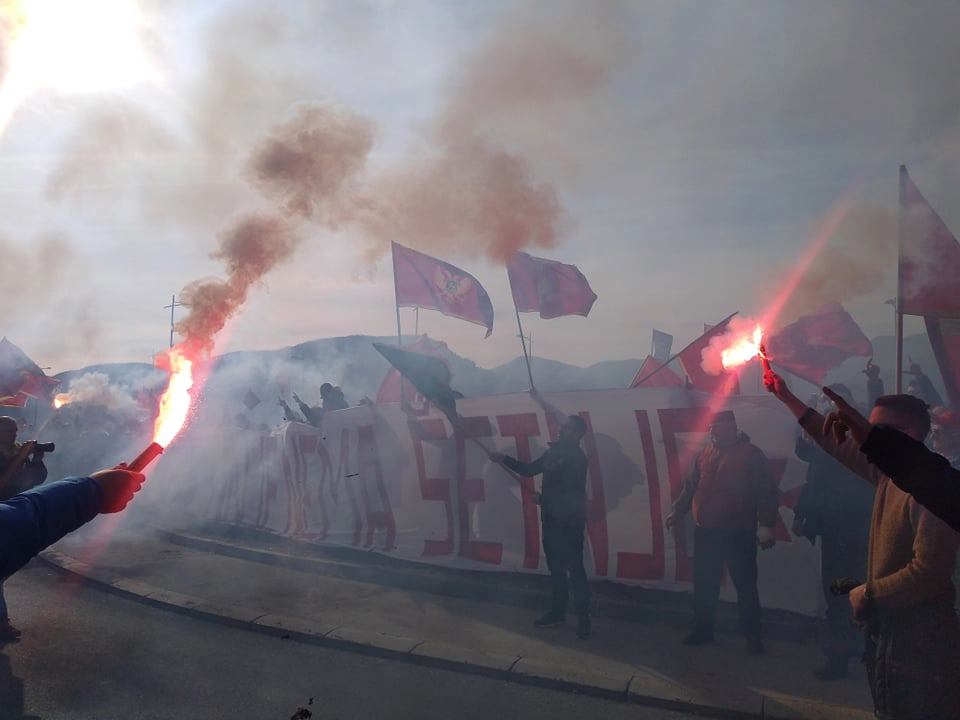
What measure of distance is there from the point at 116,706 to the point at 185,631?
168 cm

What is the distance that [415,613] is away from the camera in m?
6.75

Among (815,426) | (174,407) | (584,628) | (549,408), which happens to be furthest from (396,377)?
(815,426)

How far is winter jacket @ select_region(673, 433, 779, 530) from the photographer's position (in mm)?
5672

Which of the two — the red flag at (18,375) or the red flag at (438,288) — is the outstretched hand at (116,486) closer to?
the red flag at (438,288)

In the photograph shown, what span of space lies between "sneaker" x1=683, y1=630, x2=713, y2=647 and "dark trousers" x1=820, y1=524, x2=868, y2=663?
830 millimetres

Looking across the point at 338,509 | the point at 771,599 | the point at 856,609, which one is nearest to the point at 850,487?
the point at 771,599

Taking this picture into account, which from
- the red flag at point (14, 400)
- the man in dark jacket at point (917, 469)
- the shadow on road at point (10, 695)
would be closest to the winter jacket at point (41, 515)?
the man in dark jacket at point (917, 469)

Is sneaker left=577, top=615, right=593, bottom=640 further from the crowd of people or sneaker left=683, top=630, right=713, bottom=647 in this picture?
sneaker left=683, top=630, right=713, bottom=647

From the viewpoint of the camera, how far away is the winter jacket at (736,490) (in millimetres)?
5672

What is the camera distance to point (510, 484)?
292 inches

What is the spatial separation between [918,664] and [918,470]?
1.23 meters

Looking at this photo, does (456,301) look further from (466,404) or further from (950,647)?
(950,647)

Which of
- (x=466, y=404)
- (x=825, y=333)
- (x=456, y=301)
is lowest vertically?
(x=466, y=404)

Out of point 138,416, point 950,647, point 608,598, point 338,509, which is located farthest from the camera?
point 138,416
